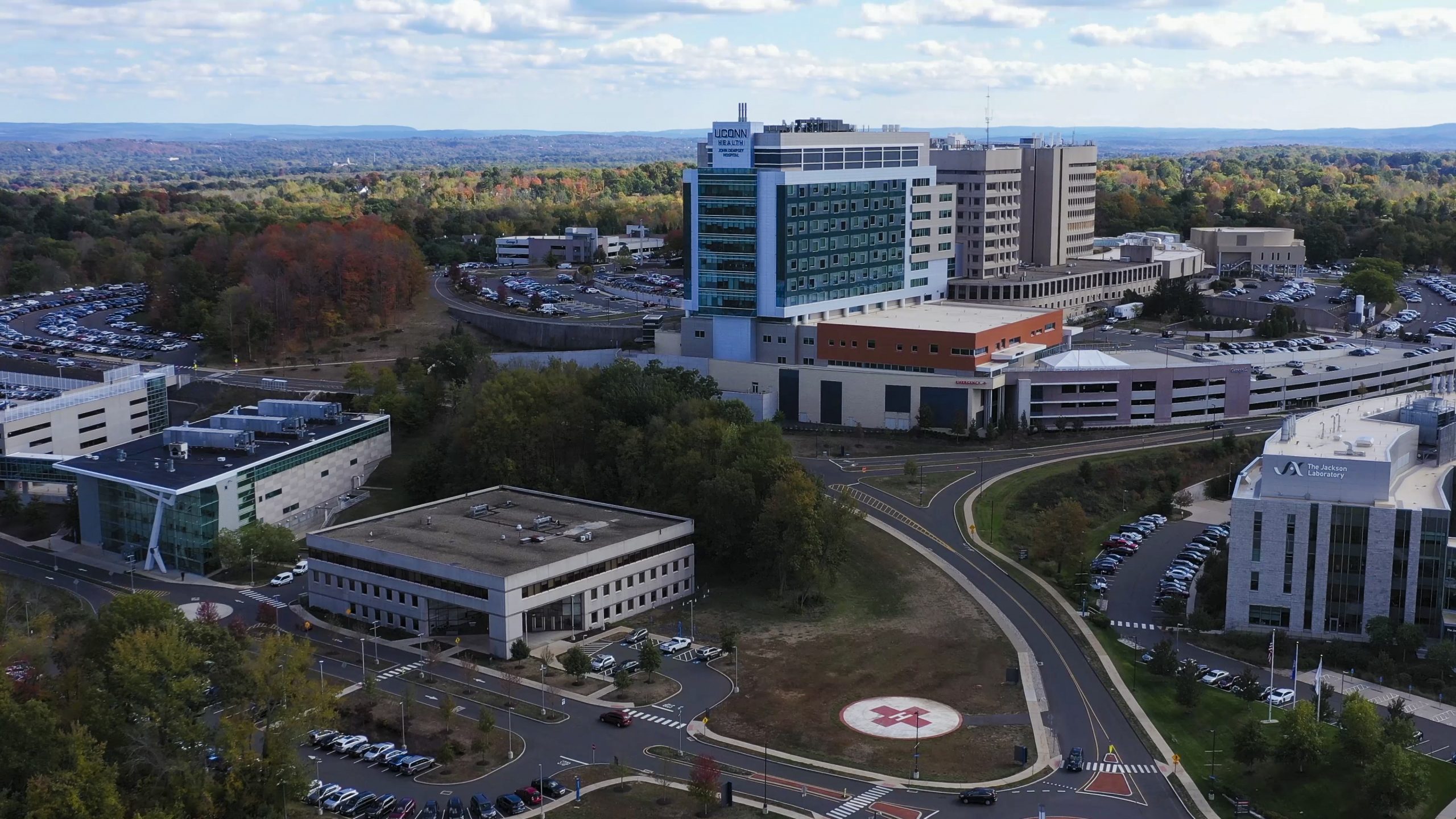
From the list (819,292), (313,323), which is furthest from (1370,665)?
(313,323)

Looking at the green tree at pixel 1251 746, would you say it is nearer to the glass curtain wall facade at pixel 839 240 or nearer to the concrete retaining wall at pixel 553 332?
the glass curtain wall facade at pixel 839 240

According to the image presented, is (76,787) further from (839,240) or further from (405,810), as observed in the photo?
(839,240)

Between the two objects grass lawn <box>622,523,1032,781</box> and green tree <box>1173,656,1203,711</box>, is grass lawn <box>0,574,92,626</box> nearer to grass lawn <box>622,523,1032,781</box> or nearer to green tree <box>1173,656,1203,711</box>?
grass lawn <box>622,523,1032,781</box>

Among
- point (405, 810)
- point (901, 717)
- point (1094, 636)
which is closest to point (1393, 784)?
point (901, 717)

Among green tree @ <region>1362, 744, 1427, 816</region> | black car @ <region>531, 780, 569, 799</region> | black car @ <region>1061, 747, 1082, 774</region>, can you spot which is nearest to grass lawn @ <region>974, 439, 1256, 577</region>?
black car @ <region>1061, 747, 1082, 774</region>

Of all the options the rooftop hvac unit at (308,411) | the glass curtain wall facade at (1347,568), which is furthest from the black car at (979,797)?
the rooftop hvac unit at (308,411)
